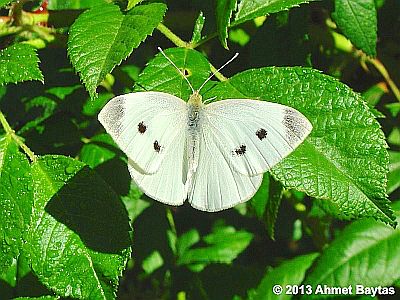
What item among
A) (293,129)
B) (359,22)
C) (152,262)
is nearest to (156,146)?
A: (293,129)

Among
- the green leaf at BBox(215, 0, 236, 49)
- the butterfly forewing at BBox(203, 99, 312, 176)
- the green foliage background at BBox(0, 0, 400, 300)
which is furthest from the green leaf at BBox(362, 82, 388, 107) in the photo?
the green leaf at BBox(215, 0, 236, 49)

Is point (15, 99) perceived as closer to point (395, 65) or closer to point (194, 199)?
point (194, 199)

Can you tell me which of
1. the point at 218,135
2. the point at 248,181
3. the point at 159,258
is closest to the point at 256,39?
the point at 218,135

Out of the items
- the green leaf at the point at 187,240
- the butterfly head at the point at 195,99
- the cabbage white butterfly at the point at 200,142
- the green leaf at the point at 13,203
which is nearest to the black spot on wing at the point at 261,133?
the cabbage white butterfly at the point at 200,142

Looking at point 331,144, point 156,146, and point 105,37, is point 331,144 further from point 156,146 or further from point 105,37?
point 105,37

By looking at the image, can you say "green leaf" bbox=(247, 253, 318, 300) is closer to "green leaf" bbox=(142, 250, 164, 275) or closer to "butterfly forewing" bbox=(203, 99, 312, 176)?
"green leaf" bbox=(142, 250, 164, 275)

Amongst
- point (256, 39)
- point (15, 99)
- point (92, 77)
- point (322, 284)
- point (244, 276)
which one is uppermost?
point (92, 77)
